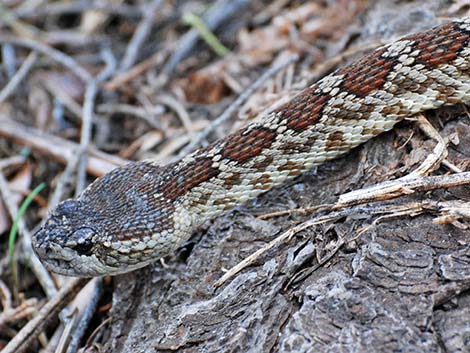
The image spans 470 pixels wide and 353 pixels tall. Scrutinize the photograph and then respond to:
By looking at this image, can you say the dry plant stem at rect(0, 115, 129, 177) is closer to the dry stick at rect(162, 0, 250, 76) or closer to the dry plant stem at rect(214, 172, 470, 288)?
the dry stick at rect(162, 0, 250, 76)

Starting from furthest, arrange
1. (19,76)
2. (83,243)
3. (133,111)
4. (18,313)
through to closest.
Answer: (19,76) → (133,111) → (18,313) → (83,243)

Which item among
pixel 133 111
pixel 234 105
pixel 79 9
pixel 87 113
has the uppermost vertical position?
pixel 79 9

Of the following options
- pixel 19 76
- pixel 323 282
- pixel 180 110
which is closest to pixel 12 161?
pixel 19 76

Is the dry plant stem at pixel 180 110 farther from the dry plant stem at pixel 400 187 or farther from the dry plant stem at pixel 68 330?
the dry plant stem at pixel 400 187

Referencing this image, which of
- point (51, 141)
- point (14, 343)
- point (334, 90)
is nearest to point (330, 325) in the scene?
point (334, 90)

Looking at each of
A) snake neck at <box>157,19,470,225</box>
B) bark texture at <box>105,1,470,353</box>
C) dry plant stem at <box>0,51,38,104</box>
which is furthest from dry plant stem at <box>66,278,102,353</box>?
dry plant stem at <box>0,51,38,104</box>

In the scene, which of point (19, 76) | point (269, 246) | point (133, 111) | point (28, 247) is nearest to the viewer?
point (269, 246)

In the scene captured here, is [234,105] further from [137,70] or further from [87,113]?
[137,70]

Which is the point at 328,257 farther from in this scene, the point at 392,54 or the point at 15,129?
the point at 15,129
